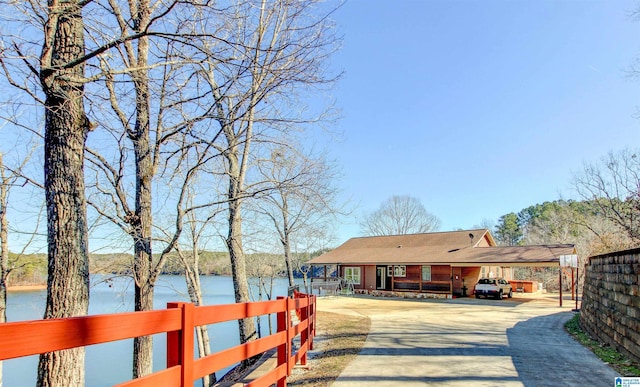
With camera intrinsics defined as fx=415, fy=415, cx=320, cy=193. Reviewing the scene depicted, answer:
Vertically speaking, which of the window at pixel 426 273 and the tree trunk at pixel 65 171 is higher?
the tree trunk at pixel 65 171

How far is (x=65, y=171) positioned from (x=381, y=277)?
25400 mm

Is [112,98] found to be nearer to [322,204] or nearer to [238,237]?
[322,204]

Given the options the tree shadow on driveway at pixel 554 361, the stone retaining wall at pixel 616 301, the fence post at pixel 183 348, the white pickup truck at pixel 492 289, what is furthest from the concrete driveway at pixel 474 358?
the white pickup truck at pixel 492 289

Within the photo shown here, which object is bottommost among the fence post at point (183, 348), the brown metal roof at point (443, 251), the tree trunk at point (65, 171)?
the brown metal roof at point (443, 251)

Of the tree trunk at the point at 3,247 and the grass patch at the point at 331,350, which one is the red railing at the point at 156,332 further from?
the tree trunk at the point at 3,247

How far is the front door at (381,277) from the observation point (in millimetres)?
27941

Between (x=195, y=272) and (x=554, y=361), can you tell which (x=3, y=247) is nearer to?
(x=195, y=272)

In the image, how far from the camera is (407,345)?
861 cm

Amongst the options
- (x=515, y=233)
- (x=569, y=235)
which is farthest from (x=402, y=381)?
(x=515, y=233)

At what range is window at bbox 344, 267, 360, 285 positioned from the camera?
94.6ft

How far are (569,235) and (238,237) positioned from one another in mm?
43850

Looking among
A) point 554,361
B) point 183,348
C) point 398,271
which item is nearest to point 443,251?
point 398,271

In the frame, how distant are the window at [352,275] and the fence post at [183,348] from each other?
87.3 feet

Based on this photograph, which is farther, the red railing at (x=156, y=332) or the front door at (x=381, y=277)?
the front door at (x=381, y=277)
